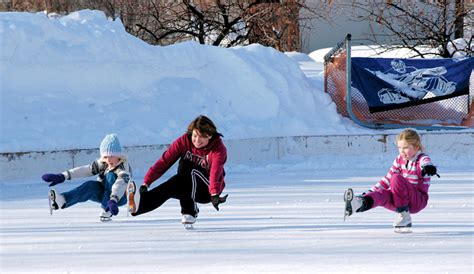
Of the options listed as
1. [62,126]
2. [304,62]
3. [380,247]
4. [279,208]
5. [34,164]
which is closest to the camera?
[380,247]

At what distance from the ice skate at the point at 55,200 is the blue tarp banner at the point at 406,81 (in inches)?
324

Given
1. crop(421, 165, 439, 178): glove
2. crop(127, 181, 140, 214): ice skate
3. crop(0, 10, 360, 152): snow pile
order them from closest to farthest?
crop(421, 165, 439, 178): glove, crop(127, 181, 140, 214): ice skate, crop(0, 10, 360, 152): snow pile

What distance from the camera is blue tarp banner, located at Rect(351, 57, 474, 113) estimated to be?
15.2m

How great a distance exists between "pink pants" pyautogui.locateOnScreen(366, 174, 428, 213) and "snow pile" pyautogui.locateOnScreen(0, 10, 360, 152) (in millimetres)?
5711

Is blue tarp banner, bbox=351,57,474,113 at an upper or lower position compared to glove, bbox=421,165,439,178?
upper

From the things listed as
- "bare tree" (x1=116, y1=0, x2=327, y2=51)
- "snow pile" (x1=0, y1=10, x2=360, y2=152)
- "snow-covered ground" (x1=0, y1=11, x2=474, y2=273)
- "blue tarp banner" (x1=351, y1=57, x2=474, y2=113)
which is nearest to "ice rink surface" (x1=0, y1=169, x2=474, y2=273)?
"snow-covered ground" (x1=0, y1=11, x2=474, y2=273)

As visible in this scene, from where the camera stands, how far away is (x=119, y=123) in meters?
13.2

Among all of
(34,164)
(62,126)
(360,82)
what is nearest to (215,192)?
(34,164)

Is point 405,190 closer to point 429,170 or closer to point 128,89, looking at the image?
point 429,170

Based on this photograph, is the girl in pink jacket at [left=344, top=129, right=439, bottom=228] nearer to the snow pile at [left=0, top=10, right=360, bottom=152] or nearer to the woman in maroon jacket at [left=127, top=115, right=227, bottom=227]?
the woman in maroon jacket at [left=127, top=115, right=227, bottom=227]

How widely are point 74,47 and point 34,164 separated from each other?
3219mm

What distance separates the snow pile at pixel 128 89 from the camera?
12859 mm

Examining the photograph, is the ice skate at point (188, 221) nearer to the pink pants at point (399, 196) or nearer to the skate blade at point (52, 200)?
the skate blade at point (52, 200)

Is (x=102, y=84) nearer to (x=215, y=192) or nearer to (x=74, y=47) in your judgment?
(x=74, y=47)
